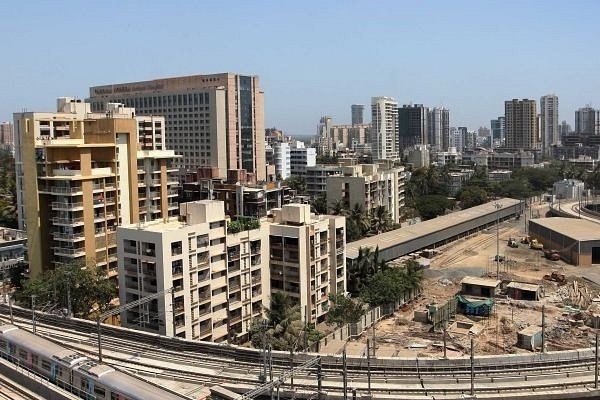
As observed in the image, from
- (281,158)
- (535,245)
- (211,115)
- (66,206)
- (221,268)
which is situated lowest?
(535,245)

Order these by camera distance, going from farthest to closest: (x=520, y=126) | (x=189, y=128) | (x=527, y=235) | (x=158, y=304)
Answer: (x=520, y=126)
(x=189, y=128)
(x=527, y=235)
(x=158, y=304)

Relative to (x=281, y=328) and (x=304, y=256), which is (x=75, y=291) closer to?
(x=281, y=328)

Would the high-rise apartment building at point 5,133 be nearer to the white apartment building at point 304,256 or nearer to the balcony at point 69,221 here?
the balcony at point 69,221

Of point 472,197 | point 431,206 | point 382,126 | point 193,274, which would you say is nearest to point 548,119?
point 382,126

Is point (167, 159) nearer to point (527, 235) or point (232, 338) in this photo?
point (232, 338)

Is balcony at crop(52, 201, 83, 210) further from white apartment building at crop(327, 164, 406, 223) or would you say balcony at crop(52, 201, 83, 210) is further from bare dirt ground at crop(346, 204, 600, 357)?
white apartment building at crop(327, 164, 406, 223)

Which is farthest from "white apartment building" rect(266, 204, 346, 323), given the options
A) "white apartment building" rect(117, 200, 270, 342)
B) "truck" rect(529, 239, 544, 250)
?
"truck" rect(529, 239, 544, 250)

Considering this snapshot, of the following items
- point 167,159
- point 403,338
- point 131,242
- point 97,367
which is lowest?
point 403,338

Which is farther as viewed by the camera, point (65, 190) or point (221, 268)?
point (65, 190)

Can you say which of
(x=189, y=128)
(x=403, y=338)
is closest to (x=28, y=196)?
(x=403, y=338)
